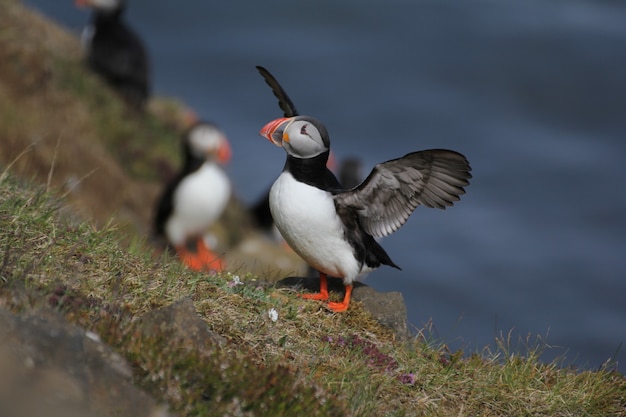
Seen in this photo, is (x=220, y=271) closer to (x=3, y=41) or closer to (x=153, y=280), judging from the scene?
(x=153, y=280)

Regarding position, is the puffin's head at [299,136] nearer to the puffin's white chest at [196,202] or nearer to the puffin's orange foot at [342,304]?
the puffin's orange foot at [342,304]

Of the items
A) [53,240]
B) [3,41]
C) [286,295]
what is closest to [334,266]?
[286,295]

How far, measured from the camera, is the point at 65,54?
47.7ft

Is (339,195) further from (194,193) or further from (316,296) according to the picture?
(194,193)

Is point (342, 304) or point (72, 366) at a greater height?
point (342, 304)

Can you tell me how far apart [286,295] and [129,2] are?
23048 mm

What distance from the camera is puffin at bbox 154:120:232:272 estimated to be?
41.3 feet

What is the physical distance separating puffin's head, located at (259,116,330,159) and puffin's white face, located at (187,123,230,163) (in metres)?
7.31

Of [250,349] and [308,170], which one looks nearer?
[250,349]

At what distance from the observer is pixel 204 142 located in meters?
12.7

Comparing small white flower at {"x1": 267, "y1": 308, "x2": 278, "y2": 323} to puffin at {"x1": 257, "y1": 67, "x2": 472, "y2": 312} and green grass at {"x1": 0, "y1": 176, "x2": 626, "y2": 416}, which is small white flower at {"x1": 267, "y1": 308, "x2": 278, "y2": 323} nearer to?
green grass at {"x1": 0, "y1": 176, "x2": 626, "y2": 416}

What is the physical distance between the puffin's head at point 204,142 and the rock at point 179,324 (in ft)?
26.8

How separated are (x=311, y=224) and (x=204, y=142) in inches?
298

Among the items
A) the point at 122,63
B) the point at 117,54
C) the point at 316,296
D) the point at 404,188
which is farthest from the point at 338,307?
the point at 117,54
